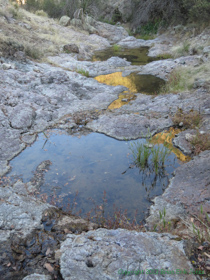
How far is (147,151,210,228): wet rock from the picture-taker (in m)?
3.50

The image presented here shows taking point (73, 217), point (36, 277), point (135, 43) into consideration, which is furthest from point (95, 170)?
point (135, 43)

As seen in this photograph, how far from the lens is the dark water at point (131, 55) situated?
46.3 ft

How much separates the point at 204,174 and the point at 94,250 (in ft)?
8.46

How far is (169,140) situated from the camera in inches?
221

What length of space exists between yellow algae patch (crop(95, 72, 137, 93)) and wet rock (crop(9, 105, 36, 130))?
4.36 m

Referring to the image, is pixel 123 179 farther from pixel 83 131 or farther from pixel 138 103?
pixel 138 103

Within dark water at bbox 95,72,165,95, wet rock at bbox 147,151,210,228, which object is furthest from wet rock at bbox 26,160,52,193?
dark water at bbox 95,72,165,95

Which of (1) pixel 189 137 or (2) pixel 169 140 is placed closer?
(1) pixel 189 137

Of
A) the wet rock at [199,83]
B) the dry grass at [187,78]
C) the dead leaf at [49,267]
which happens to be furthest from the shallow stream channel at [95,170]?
the dry grass at [187,78]

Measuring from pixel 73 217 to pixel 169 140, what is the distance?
321 centimetres

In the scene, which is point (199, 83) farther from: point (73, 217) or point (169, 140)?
point (73, 217)

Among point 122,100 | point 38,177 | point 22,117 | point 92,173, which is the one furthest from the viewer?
point 122,100

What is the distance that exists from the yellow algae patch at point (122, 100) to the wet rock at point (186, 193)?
3.82 metres

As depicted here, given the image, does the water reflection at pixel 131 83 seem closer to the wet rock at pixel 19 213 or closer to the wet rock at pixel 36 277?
the wet rock at pixel 19 213
